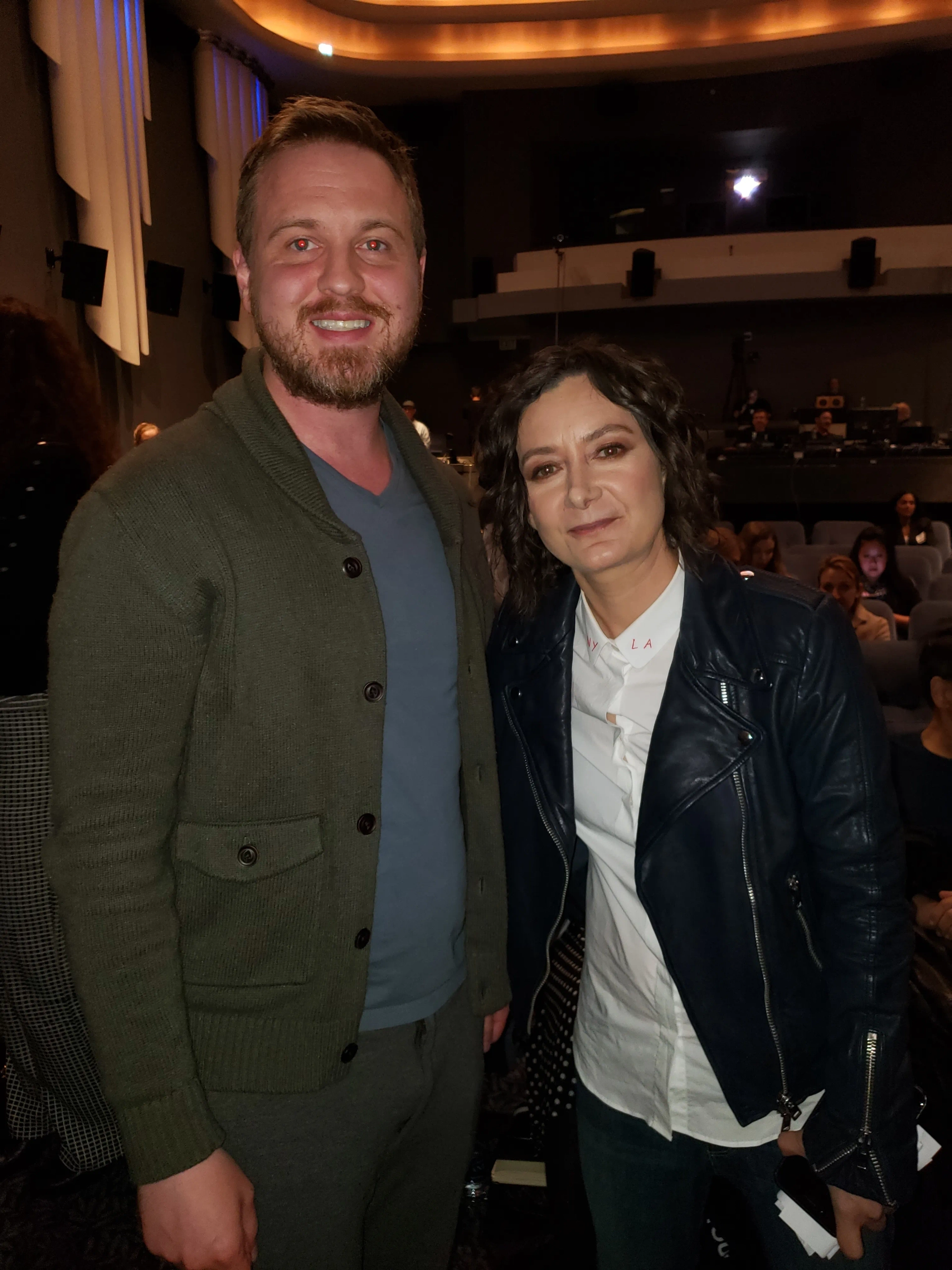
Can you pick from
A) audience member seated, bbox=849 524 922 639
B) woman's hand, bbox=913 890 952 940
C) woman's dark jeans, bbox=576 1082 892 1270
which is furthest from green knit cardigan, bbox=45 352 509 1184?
audience member seated, bbox=849 524 922 639

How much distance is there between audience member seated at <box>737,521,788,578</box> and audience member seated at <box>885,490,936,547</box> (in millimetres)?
2408

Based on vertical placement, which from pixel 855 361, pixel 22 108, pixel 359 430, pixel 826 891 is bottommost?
pixel 826 891

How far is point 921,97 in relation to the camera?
9.93 meters

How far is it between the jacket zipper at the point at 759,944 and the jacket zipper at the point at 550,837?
0.26m

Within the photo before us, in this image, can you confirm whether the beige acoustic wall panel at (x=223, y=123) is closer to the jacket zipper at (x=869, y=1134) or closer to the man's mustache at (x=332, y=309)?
the man's mustache at (x=332, y=309)

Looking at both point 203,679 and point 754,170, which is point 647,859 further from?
point 754,170

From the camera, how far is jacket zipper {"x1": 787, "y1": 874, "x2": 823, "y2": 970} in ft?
3.60

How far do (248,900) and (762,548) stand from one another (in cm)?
410

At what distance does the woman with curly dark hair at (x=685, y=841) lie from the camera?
1067 millimetres

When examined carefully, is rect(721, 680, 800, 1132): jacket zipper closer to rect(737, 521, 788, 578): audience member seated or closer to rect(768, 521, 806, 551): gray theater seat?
rect(737, 521, 788, 578): audience member seated

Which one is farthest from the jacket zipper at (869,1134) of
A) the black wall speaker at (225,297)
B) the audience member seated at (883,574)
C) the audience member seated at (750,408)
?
the black wall speaker at (225,297)

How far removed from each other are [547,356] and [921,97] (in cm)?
1197

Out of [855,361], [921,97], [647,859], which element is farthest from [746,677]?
[921,97]

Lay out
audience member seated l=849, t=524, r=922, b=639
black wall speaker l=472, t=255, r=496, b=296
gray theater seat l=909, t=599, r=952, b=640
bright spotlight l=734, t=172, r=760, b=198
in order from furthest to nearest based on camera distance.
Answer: bright spotlight l=734, t=172, r=760, b=198
black wall speaker l=472, t=255, r=496, b=296
audience member seated l=849, t=524, r=922, b=639
gray theater seat l=909, t=599, r=952, b=640
